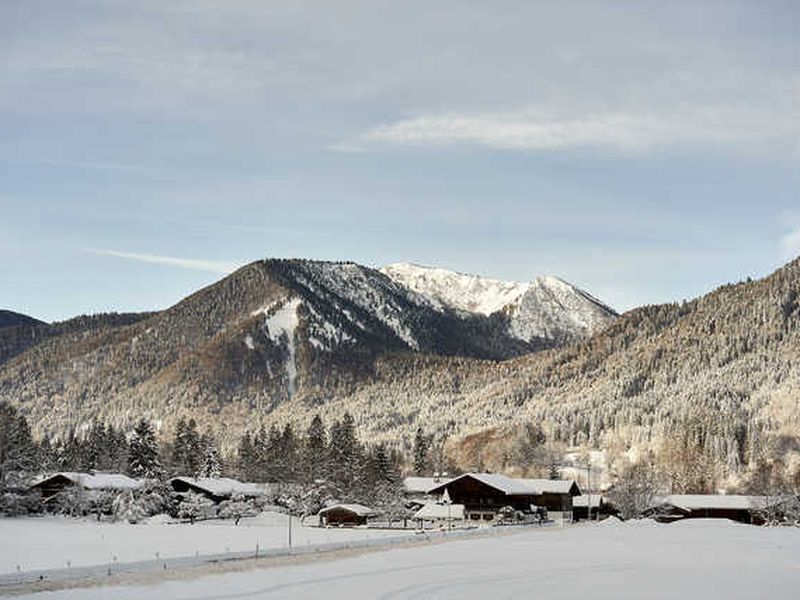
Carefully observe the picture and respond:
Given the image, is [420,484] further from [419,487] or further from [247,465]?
[247,465]

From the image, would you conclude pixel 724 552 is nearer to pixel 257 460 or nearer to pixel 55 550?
→ pixel 55 550

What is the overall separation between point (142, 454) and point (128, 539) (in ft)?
228

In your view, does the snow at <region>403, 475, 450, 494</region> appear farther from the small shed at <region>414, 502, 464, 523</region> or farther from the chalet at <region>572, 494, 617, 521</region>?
the chalet at <region>572, 494, 617, 521</region>

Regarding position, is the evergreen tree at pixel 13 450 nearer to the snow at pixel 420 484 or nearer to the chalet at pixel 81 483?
the chalet at pixel 81 483

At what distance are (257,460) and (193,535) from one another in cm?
7480

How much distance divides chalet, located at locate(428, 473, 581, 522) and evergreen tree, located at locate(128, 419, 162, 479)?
4337 cm

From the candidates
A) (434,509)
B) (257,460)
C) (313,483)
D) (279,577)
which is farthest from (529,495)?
(279,577)

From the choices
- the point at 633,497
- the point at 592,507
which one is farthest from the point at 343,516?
the point at 592,507

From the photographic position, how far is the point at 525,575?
55031 mm

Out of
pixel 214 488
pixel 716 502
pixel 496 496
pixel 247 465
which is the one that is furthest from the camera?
pixel 247 465

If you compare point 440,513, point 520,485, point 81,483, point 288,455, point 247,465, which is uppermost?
point 288,455

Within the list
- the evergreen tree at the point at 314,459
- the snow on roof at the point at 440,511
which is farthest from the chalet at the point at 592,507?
the evergreen tree at the point at 314,459

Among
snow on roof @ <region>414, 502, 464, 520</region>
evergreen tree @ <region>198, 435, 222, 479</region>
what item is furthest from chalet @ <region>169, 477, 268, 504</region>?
snow on roof @ <region>414, 502, 464, 520</region>

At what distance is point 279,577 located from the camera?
5259 cm
